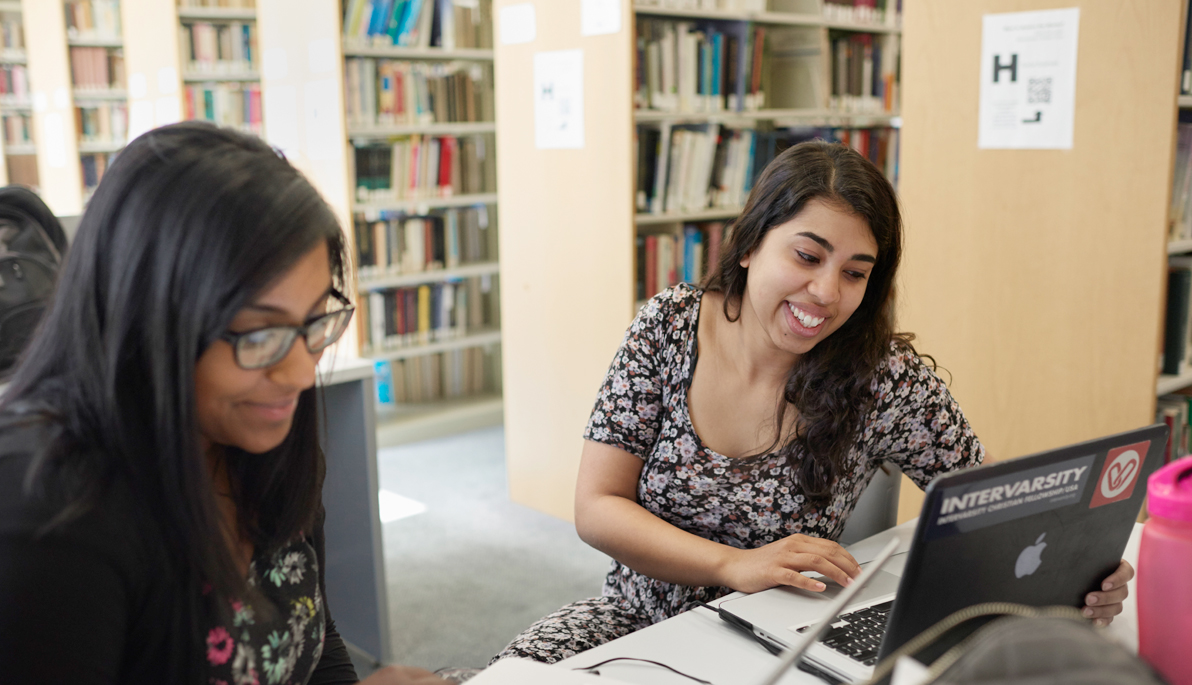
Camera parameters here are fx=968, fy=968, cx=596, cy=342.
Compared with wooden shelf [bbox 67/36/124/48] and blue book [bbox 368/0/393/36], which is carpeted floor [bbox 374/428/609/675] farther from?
wooden shelf [bbox 67/36/124/48]

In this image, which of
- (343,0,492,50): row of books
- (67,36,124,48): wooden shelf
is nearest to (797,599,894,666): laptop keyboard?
(343,0,492,50): row of books

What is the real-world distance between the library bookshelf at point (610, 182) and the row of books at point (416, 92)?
1009 millimetres

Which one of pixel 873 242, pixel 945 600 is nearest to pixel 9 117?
pixel 873 242

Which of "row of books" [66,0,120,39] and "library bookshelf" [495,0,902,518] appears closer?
"library bookshelf" [495,0,902,518]

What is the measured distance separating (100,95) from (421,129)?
202cm

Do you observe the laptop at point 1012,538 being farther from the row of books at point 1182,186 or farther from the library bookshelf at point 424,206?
the library bookshelf at point 424,206

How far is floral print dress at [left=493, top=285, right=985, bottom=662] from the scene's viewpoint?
57.4 inches

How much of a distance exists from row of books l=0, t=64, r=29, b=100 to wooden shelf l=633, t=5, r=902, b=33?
4.04m

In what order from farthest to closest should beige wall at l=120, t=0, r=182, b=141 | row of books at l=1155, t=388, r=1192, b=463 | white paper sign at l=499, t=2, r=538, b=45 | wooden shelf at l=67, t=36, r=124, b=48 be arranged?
wooden shelf at l=67, t=36, r=124, b=48 < beige wall at l=120, t=0, r=182, b=141 < white paper sign at l=499, t=2, r=538, b=45 < row of books at l=1155, t=388, r=1192, b=463

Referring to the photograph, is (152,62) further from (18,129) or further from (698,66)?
(698,66)

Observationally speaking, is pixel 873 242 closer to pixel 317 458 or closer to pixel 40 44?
pixel 317 458

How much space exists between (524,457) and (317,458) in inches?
94.8

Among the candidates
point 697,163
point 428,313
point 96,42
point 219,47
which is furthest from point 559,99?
point 96,42

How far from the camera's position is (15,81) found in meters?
5.48
